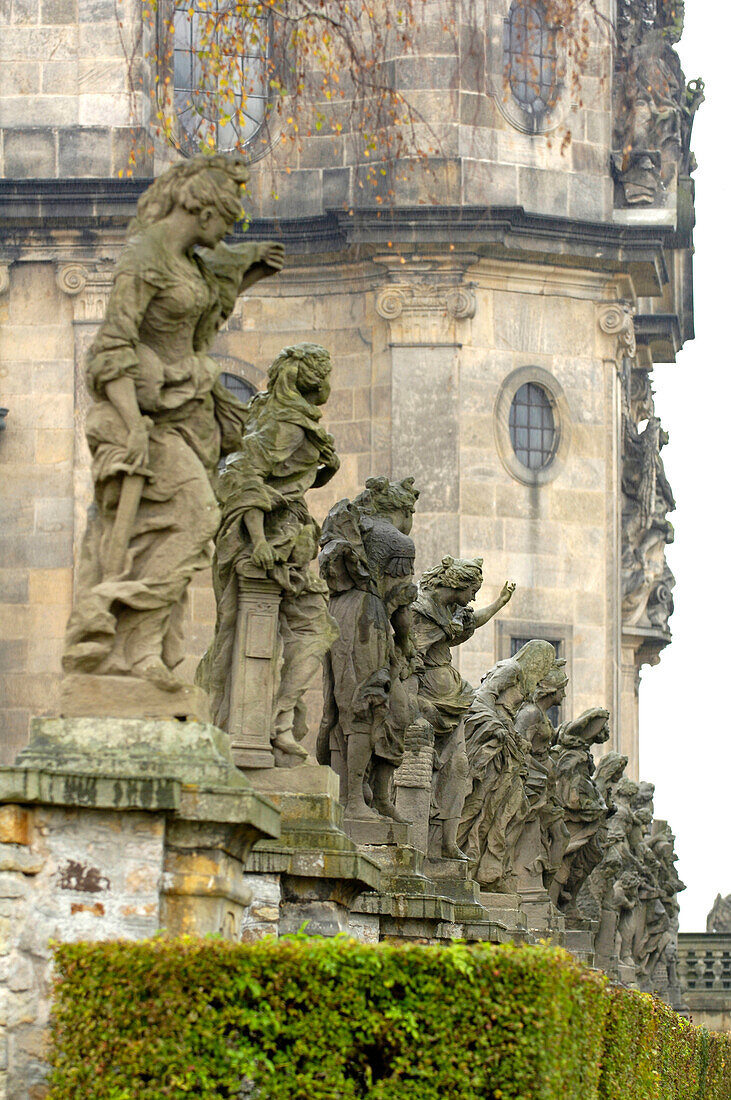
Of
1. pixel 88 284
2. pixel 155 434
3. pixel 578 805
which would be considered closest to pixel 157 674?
pixel 155 434

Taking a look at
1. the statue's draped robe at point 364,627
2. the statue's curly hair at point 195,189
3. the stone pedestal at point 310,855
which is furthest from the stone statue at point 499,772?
the statue's curly hair at point 195,189

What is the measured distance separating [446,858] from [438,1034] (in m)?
10.1

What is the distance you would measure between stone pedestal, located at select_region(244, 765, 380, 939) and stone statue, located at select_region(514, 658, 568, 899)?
870cm

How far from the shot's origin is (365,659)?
16109mm

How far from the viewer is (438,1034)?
9250mm

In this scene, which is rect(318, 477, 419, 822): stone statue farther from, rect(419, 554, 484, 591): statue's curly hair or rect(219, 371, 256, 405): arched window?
rect(219, 371, 256, 405): arched window

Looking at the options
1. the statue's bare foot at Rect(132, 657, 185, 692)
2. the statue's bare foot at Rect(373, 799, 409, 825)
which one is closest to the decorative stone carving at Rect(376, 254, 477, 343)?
the statue's bare foot at Rect(373, 799, 409, 825)

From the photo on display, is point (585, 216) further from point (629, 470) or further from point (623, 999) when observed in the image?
point (623, 999)

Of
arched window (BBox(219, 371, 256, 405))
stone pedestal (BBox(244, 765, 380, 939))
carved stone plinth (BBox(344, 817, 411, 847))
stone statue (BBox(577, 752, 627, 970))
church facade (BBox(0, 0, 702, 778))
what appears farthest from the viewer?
arched window (BBox(219, 371, 256, 405))

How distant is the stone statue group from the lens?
408 inches

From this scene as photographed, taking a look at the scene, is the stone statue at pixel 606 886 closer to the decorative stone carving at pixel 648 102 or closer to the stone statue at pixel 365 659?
the decorative stone carving at pixel 648 102

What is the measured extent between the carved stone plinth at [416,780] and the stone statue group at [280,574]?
0.03 metres

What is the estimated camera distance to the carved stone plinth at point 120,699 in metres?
10.2

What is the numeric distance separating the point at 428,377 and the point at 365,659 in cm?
1579
